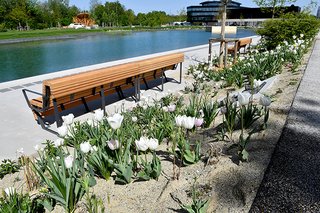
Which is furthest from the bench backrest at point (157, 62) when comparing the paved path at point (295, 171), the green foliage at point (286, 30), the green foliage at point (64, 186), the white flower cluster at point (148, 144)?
the green foliage at point (286, 30)

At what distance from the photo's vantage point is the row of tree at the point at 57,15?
2004 inches

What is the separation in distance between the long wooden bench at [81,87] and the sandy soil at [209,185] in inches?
81.2

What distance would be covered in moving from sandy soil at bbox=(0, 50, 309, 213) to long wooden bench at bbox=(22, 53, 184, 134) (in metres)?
2.06

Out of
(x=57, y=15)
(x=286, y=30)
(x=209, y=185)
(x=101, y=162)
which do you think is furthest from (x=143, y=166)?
(x=57, y=15)

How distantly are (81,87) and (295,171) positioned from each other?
3.38 m

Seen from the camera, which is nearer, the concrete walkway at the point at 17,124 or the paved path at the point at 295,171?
the paved path at the point at 295,171

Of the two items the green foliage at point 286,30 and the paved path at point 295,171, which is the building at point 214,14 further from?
the paved path at point 295,171

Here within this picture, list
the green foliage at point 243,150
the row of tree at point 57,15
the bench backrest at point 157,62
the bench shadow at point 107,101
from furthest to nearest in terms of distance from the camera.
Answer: the row of tree at point 57,15, the bench backrest at point 157,62, the bench shadow at point 107,101, the green foliage at point 243,150

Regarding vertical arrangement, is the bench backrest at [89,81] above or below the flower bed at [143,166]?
above

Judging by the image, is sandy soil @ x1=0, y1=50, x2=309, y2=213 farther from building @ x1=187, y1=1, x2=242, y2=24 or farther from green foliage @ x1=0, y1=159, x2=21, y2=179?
building @ x1=187, y1=1, x2=242, y2=24

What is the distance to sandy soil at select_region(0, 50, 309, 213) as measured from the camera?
1991 millimetres

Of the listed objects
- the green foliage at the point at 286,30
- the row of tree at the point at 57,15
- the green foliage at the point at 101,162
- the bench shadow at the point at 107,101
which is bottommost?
the bench shadow at the point at 107,101

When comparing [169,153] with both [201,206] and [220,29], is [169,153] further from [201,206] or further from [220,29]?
[220,29]

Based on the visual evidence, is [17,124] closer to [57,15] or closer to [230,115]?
[230,115]
